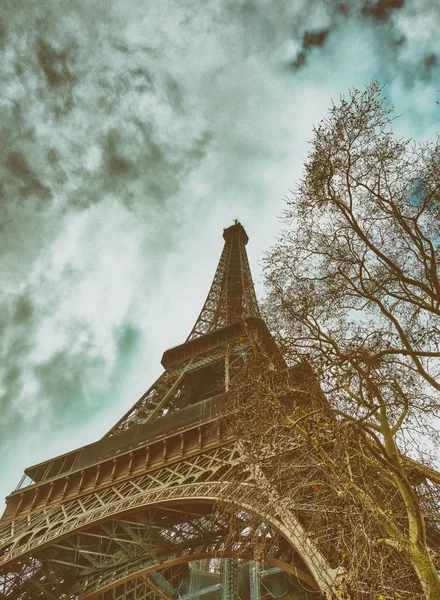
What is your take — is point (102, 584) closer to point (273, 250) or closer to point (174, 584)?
point (174, 584)

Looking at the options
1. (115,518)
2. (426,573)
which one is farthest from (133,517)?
(426,573)

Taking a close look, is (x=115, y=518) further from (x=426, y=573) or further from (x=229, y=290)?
(x=229, y=290)

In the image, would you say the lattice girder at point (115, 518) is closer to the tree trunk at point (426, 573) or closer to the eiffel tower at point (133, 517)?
the eiffel tower at point (133, 517)

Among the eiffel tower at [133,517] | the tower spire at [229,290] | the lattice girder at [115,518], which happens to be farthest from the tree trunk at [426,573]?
the tower spire at [229,290]

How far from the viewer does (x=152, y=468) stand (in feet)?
53.7

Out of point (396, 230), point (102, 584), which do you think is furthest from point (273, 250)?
point (102, 584)

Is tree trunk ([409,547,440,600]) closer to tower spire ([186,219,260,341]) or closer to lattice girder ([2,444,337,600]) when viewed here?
lattice girder ([2,444,337,600])

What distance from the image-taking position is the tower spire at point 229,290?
3262cm

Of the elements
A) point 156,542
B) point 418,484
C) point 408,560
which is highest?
point 156,542

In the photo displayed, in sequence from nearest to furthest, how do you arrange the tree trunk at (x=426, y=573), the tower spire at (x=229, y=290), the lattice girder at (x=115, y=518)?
the tree trunk at (x=426, y=573), the lattice girder at (x=115, y=518), the tower spire at (x=229, y=290)

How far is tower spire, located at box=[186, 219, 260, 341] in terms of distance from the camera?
32.6m

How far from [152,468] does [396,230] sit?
11893 millimetres

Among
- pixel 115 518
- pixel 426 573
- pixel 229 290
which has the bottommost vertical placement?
pixel 426 573

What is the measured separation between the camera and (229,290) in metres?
38.1
